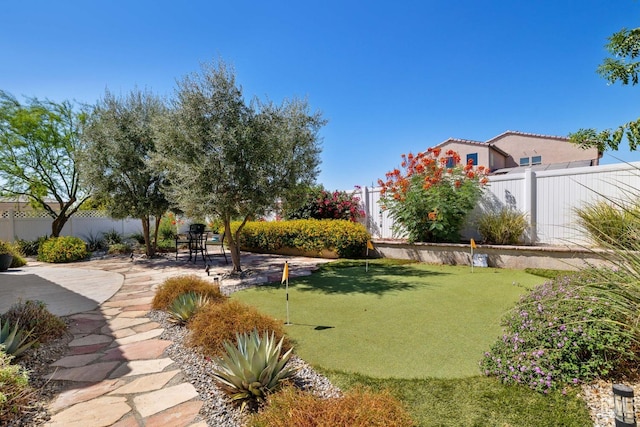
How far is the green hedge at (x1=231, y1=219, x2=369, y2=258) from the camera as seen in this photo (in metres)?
9.98

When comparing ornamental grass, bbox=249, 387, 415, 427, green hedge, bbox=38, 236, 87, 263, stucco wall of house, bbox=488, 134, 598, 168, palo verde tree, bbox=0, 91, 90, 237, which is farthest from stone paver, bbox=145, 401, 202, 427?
stucco wall of house, bbox=488, 134, 598, 168

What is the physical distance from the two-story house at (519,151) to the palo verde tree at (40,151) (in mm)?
22704

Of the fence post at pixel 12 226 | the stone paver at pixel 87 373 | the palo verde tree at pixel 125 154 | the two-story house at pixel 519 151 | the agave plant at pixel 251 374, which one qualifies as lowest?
the stone paver at pixel 87 373

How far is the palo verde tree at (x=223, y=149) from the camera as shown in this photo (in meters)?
6.66

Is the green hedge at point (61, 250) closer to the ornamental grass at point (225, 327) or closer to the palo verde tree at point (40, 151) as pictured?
the palo verde tree at point (40, 151)

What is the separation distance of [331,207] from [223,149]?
17.8 feet

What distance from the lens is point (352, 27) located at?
780cm

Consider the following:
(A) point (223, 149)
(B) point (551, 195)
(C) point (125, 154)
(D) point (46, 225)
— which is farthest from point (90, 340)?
(D) point (46, 225)

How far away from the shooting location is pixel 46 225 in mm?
13742

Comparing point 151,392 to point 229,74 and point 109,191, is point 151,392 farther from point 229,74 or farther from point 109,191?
point 109,191

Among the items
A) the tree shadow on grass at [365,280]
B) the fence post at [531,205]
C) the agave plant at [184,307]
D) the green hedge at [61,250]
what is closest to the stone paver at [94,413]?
the agave plant at [184,307]

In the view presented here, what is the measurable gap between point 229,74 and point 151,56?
90.7 inches

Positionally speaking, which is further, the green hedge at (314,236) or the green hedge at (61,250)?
the green hedge at (61,250)

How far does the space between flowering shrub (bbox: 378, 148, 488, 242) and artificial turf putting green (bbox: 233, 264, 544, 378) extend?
1.46 meters
